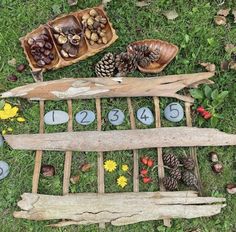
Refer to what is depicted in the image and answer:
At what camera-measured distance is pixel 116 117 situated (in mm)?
4793

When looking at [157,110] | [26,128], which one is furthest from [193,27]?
[26,128]

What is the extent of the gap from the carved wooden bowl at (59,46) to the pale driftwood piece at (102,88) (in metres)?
0.17

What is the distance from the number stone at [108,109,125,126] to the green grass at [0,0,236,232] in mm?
53

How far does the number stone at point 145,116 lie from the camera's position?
4801 mm

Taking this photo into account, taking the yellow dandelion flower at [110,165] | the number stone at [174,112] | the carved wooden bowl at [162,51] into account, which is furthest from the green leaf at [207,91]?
the yellow dandelion flower at [110,165]

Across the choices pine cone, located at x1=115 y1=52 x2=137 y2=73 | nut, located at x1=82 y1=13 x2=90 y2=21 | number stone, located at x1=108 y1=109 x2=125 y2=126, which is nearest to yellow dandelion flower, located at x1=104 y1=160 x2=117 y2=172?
number stone, located at x1=108 y1=109 x2=125 y2=126

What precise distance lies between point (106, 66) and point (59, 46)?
1.54ft

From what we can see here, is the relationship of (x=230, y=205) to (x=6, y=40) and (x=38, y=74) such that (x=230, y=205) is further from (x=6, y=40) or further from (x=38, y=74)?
(x=6, y=40)

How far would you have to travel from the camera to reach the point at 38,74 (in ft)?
15.8

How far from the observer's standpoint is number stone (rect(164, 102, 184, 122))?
4.83m

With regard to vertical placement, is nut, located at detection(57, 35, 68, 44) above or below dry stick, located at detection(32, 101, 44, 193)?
above

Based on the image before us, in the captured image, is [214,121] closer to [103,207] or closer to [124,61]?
[124,61]

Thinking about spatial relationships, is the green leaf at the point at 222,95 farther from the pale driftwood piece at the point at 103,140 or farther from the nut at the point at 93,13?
the nut at the point at 93,13

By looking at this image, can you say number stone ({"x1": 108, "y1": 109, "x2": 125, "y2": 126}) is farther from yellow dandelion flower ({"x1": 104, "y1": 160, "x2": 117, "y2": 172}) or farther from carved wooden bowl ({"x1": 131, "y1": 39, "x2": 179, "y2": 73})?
carved wooden bowl ({"x1": 131, "y1": 39, "x2": 179, "y2": 73})
